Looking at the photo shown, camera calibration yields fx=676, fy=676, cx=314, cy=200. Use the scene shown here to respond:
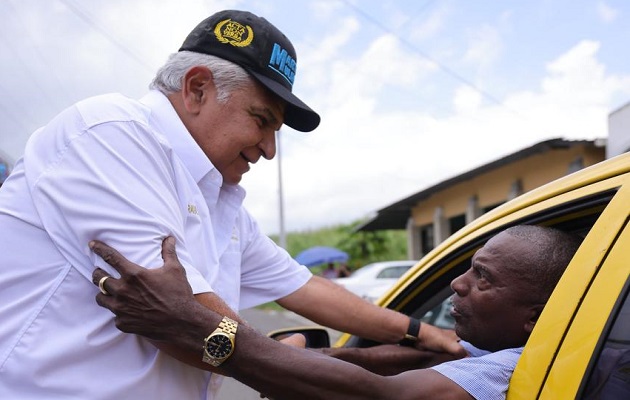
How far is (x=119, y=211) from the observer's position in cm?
149

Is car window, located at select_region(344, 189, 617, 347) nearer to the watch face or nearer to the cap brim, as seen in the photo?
the cap brim

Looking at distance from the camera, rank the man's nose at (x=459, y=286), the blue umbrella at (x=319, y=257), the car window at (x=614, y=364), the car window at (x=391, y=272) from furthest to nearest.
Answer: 1. the blue umbrella at (x=319, y=257)
2. the car window at (x=391, y=272)
3. the man's nose at (x=459, y=286)
4. the car window at (x=614, y=364)

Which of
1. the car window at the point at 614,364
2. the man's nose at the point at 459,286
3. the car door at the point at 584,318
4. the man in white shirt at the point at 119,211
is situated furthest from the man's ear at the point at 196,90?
the car window at the point at 614,364

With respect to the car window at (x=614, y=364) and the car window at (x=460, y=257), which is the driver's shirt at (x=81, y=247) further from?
the car window at (x=460, y=257)

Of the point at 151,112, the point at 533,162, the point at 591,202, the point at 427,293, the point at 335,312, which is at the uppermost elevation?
the point at 533,162

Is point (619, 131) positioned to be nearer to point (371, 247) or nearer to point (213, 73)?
point (213, 73)

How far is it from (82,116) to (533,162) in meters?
12.6

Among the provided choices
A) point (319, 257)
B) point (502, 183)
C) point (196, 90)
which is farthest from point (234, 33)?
point (319, 257)

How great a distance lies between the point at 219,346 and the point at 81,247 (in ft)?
1.25

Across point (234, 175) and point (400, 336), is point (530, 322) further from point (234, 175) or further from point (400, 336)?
point (234, 175)

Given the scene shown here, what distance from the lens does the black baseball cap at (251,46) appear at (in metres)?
1.93

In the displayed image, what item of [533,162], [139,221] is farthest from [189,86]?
[533,162]

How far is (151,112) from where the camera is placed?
1.82 meters

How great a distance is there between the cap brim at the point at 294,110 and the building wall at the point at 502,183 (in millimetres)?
10129
